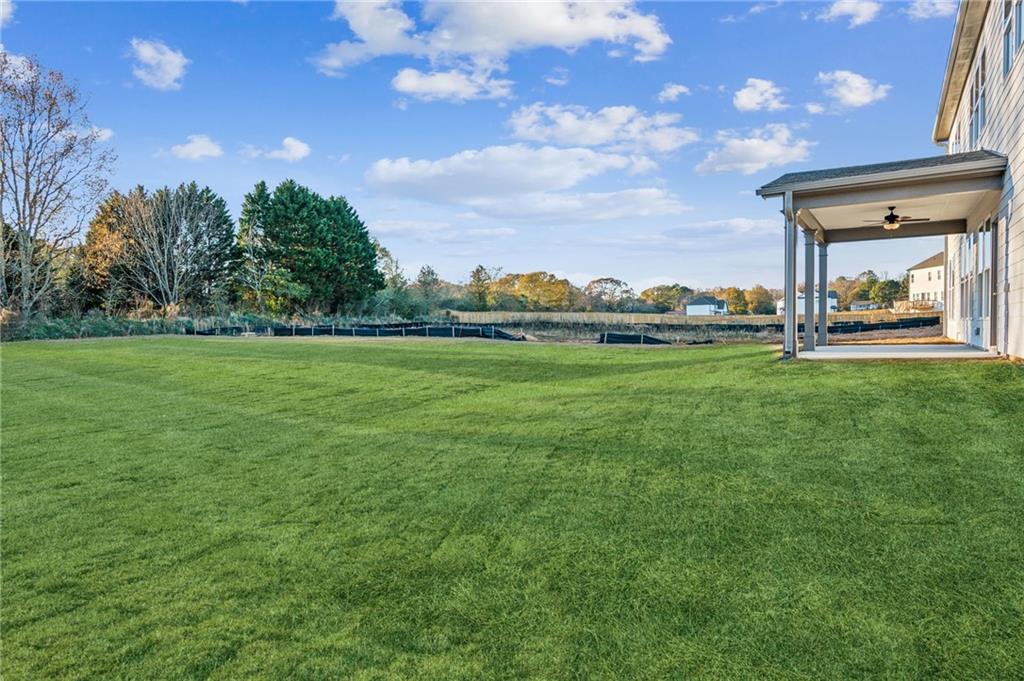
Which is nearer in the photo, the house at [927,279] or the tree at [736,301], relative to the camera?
the house at [927,279]

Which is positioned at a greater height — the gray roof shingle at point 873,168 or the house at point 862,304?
the gray roof shingle at point 873,168

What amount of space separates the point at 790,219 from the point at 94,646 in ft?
29.4

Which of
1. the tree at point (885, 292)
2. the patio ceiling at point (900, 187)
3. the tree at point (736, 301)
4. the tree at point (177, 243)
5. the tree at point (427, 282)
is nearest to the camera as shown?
the patio ceiling at point (900, 187)

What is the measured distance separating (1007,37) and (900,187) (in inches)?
90.8

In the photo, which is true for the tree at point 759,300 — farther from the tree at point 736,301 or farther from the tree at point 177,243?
the tree at point 177,243

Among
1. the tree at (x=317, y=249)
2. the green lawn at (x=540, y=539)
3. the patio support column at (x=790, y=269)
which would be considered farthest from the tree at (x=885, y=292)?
the green lawn at (x=540, y=539)

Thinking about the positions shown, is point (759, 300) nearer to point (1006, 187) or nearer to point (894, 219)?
point (894, 219)

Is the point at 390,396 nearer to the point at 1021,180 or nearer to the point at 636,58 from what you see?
the point at 1021,180

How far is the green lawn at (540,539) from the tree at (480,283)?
37551mm

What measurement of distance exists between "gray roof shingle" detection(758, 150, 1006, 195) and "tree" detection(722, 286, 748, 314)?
61.0m

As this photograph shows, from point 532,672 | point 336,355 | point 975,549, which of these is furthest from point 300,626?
point 336,355

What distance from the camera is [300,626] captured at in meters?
2.24

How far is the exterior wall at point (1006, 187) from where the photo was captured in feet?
21.9

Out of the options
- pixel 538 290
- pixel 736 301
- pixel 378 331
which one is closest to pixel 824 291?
pixel 378 331
